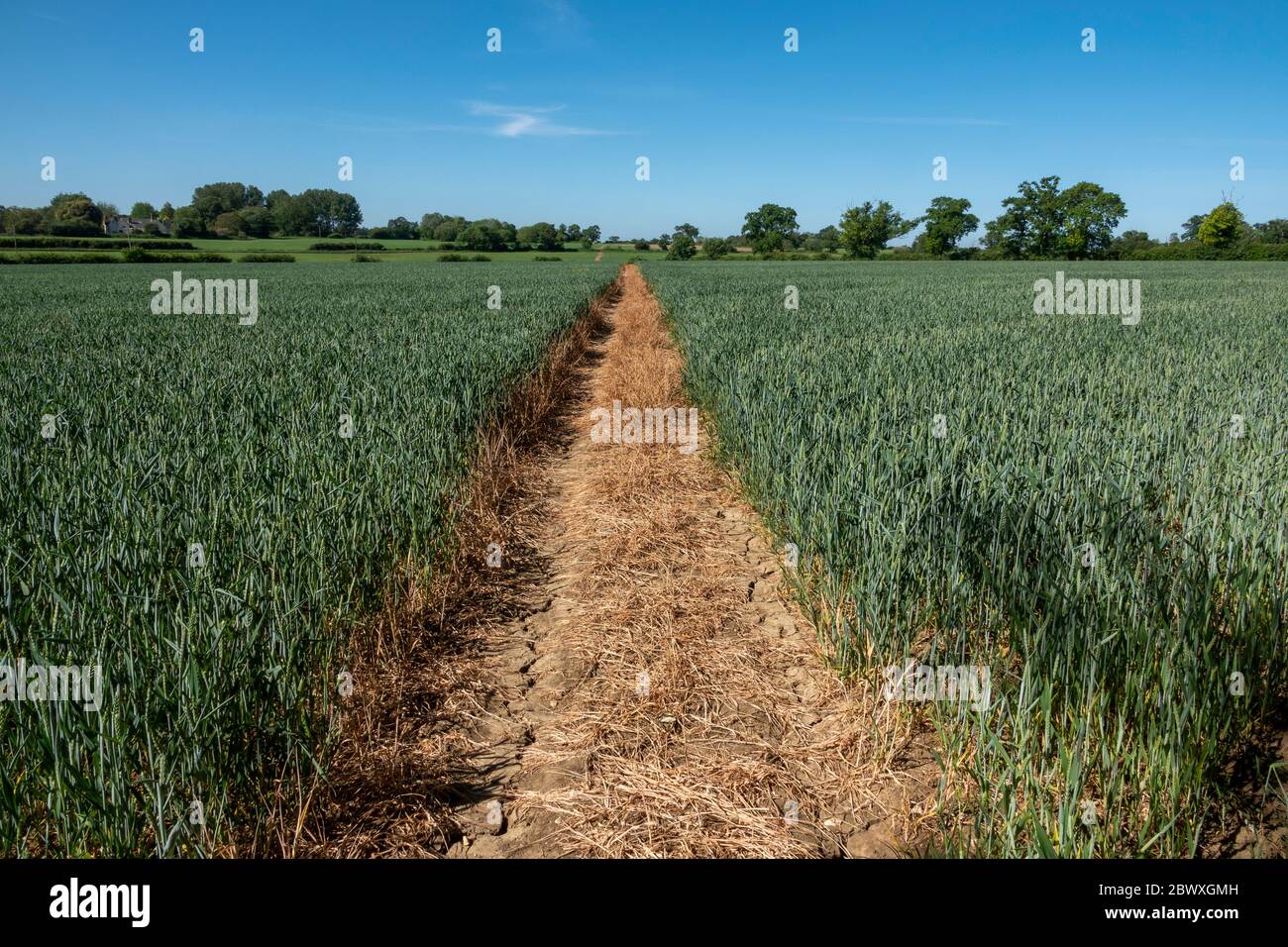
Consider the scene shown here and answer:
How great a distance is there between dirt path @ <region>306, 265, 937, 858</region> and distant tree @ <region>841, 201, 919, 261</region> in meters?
92.4

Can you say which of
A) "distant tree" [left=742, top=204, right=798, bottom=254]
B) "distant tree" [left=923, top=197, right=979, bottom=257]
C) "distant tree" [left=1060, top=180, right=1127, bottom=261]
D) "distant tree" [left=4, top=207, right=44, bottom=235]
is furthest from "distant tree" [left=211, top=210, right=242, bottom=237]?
"distant tree" [left=1060, top=180, right=1127, bottom=261]

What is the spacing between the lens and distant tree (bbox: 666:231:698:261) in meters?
87.6

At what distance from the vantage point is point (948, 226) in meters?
85.6

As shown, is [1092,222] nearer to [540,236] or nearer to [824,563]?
[540,236]

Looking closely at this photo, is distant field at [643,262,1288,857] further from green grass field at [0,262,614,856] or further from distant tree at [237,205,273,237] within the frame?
distant tree at [237,205,273,237]


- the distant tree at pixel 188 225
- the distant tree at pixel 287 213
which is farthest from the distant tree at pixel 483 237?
the distant tree at pixel 188 225

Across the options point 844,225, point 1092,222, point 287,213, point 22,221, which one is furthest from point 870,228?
point 22,221

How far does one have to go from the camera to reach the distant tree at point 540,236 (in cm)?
8819

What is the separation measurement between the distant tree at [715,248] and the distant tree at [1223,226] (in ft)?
175

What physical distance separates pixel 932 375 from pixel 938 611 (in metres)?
4.36

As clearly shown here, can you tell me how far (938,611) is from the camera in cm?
300

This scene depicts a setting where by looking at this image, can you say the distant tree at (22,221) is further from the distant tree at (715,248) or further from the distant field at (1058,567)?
the distant field at (1058,567)

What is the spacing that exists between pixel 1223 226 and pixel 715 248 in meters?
55.7

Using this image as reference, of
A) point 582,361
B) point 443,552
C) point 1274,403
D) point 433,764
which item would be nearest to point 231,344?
point 582,361
